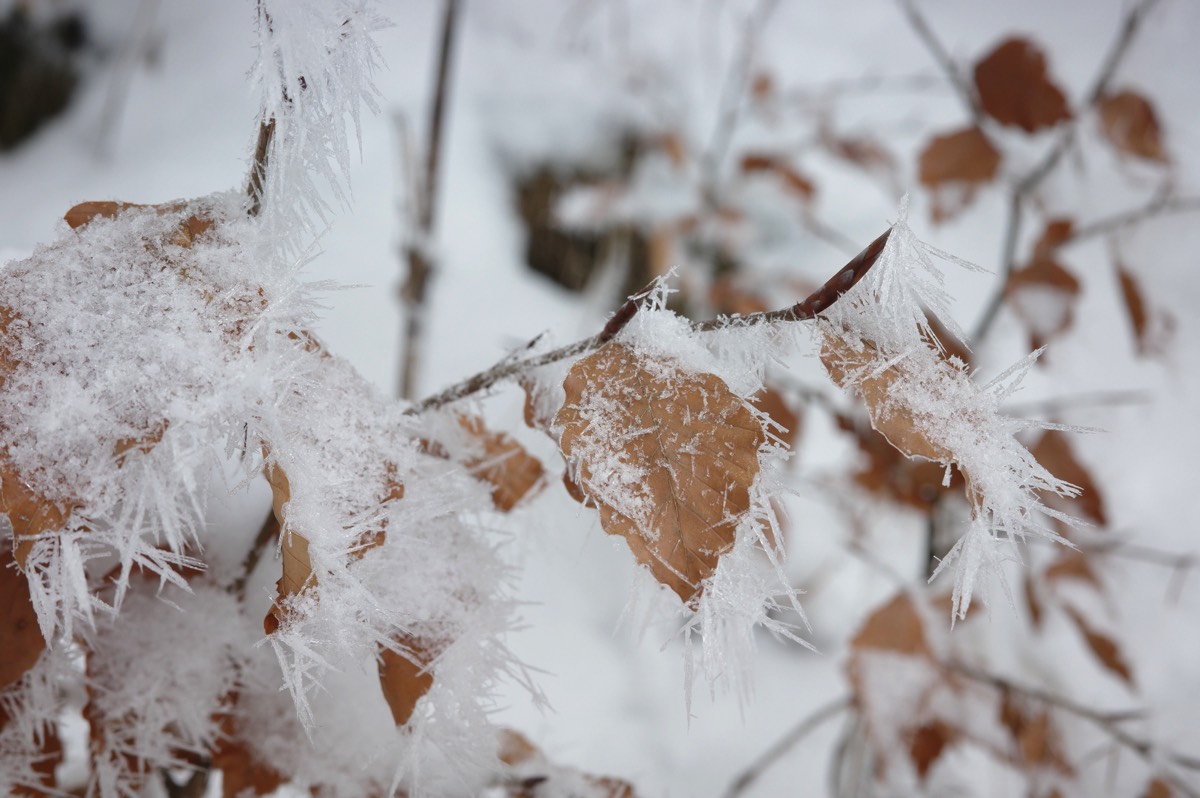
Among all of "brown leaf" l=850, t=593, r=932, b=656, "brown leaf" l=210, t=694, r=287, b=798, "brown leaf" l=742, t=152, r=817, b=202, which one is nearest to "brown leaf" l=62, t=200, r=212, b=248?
"brown leaf" l=210, t=694, r=287, b=798

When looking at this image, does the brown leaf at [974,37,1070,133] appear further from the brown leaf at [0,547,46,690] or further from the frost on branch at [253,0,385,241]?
the brown leaf at [0,547,46,690]

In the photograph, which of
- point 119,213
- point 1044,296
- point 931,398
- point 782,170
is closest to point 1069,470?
point 1044,296

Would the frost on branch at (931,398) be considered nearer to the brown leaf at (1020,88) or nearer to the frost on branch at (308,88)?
the frost on branch at (308,88)

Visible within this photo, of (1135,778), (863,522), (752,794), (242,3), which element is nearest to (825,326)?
(752,794)

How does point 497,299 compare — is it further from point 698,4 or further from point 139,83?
point 698,4

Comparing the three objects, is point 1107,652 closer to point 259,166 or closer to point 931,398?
point 931,398

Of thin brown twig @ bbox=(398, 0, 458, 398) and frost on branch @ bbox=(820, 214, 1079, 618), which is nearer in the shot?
frost on branch @ bbox=(820, 214, 1079, 618)
